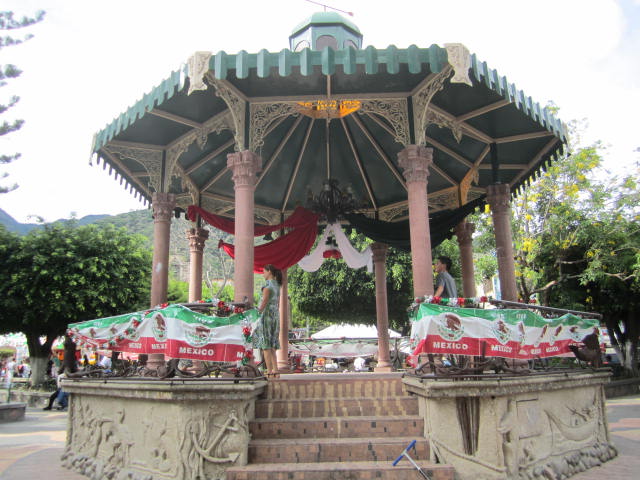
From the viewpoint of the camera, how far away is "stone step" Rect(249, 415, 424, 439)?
616cm

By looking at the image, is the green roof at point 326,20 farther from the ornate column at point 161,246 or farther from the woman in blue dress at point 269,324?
the woman in blue dress at point 269,324

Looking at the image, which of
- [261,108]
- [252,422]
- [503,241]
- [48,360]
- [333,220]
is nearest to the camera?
[252,422]

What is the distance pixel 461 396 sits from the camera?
564cm

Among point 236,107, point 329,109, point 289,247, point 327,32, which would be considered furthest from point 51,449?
point 327,32

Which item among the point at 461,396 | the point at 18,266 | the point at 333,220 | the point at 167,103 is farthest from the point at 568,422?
the point at 18,266

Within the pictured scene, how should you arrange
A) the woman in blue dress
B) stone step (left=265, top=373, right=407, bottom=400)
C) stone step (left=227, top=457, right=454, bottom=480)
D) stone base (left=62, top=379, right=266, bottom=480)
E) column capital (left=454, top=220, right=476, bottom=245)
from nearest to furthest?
stone step (left=227, top=457, right=454, bottom=480) < stone base (left=62, top=379, right=266, bottom=480) < stone step (left=265, top=373, right=407, bottom=400) < the woman in blue dress < column capital (left=454, top=220, right=476, bottom=245)

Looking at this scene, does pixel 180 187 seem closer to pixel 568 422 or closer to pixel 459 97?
pixel 459 97

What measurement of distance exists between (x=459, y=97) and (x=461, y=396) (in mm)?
6174

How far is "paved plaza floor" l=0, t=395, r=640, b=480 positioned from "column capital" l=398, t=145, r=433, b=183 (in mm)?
5142

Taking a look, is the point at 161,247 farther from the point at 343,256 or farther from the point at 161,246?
the point at 343,256

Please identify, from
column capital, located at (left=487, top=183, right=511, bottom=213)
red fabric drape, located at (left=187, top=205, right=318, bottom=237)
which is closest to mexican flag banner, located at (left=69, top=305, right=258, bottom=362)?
red fabric drape, located at (left=187, top=205, right=318, bottom=237)

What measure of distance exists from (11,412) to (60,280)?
6663 mm

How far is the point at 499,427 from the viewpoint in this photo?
220 inches

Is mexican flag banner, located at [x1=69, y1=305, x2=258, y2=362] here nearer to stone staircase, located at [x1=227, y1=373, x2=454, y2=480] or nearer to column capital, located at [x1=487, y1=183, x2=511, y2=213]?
stone staircase, located at [x1=227, y1=373, x2=454, y2=480]
